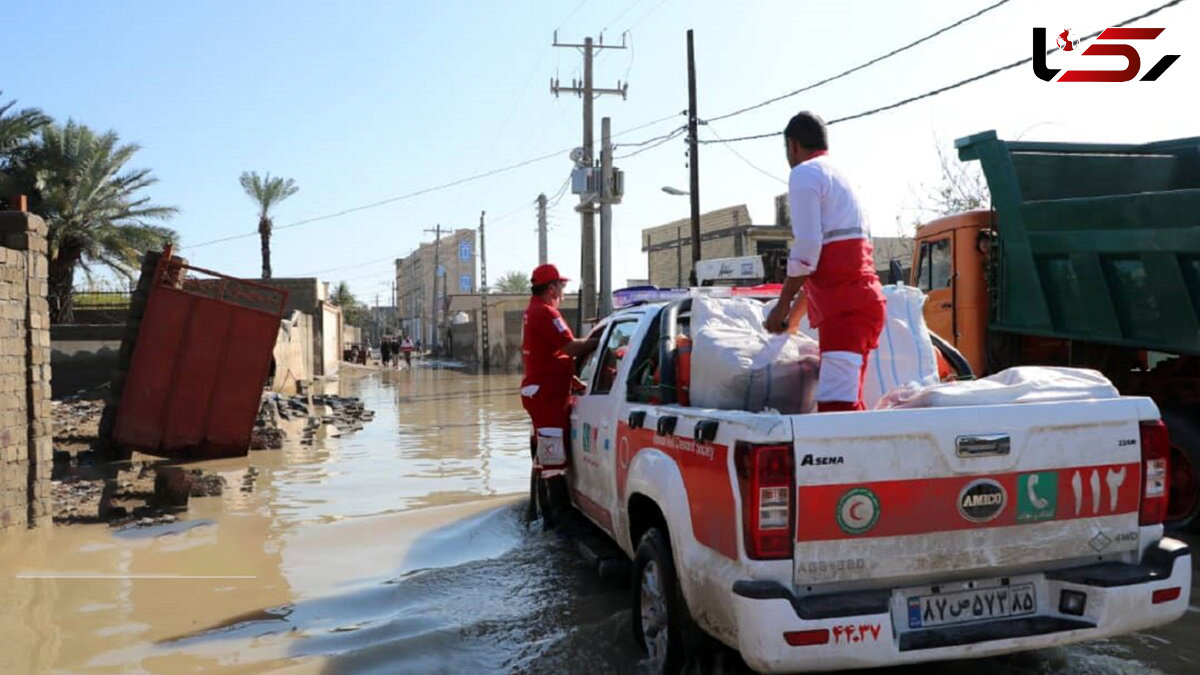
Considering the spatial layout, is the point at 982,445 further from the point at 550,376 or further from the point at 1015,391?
the point at 550,376

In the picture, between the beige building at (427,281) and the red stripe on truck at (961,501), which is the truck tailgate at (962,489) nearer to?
the red stripe on truck at (961,501)

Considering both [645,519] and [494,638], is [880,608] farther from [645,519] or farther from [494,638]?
[494,638]

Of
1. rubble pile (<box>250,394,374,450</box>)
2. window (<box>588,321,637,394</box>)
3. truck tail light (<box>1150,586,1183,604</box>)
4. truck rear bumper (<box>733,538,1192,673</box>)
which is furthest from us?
rubble pile (<box>250,394,374,450</box>)

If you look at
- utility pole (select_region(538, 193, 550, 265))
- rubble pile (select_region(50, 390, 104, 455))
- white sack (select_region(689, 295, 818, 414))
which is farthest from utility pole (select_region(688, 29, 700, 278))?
utility pole (select_region(538, 193, 550, 265))

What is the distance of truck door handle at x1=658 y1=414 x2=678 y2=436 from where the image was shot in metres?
3.98

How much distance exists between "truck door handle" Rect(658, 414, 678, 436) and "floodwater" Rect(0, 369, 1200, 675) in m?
0.97

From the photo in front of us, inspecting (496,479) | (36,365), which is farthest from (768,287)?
(36,365)

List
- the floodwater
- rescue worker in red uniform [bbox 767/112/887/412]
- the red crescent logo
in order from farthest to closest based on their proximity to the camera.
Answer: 1. the floodwater
2. rescue worker in red uniform [bbox 767/112/887/412]
3. the red crescent logo

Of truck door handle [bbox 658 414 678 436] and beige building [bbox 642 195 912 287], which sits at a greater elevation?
beige building [bbox 642 195 912 287]

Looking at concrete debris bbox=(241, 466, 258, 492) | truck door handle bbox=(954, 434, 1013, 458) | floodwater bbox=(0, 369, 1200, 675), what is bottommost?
Result: floodwater bbox=(0, 369, 1200, 675)

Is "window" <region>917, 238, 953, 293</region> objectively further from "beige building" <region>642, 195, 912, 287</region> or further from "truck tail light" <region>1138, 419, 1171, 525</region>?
"beige building" <region>642, 195, 912, 287</region>

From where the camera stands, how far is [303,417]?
53.9 feet

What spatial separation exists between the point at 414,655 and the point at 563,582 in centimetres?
150

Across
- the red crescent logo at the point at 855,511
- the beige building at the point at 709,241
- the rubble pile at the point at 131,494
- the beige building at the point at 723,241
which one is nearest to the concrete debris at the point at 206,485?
the rubble pile at the point at 131,494
